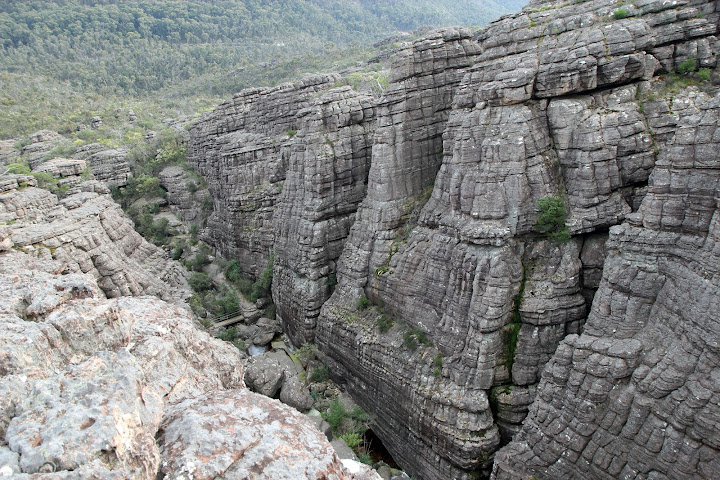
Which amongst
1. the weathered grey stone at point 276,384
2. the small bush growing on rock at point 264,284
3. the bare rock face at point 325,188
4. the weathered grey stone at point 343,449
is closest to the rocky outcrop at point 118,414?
the weathered grey stone at point 343,449

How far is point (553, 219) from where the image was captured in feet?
57.9

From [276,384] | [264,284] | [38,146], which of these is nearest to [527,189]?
[276,384]

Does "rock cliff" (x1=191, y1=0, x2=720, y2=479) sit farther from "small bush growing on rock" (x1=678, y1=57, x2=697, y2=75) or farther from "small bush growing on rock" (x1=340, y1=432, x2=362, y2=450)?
"small bush growing on rock" (x1=340, y1=432, x2=362, y2=450)

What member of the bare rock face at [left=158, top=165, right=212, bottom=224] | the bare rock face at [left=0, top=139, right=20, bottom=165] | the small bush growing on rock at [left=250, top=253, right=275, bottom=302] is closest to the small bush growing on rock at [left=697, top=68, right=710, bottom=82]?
the small bush growing on rock at [left=250, top=253, right=275, bottom=302]

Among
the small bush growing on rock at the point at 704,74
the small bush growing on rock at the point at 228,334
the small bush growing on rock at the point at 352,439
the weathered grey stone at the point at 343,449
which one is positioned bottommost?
the small bush growing on rock at the point at 228,334

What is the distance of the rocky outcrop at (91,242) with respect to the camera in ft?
73.0

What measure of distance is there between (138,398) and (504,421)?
15135mm

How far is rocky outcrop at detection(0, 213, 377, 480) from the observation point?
556 cm

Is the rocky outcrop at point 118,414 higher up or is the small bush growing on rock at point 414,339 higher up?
the rocky outcrop at point 118,414

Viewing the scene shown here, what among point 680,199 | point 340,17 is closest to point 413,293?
point 680,199

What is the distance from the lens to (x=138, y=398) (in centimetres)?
669

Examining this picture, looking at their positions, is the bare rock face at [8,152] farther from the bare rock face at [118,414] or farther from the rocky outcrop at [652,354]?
the rocky outcrop at [652,354]

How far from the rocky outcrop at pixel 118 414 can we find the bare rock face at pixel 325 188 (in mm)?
17905

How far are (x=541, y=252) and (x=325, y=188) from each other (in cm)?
1312
